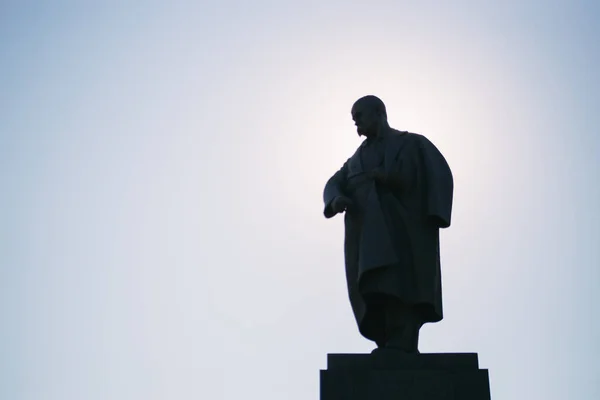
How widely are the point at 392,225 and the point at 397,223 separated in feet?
0.27

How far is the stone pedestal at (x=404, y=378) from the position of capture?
829 centimetres

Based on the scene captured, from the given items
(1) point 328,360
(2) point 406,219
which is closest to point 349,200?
(2) point 406,219

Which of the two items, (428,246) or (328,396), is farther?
(428,246)

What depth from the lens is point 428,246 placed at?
9.23 metres

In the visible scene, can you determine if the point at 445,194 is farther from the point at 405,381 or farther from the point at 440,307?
the point at 405,381

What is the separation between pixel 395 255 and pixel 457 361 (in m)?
1.32

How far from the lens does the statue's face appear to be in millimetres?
9945

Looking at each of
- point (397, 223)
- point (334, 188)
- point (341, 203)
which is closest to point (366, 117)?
point (334, 188)

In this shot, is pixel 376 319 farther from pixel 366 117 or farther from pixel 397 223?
pixel 366 117

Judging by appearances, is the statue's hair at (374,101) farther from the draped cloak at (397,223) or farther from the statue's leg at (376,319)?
the statue's leg at (376,319)

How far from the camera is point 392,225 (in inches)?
364

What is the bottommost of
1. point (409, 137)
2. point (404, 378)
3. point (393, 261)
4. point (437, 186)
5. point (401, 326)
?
point (404, 378)

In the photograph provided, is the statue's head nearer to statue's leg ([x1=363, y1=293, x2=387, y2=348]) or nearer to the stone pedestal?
statue's leg ([x1=363, y1=293, x2=387, y2=348])

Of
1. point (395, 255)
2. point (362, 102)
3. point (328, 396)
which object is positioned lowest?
point (328, 396)
